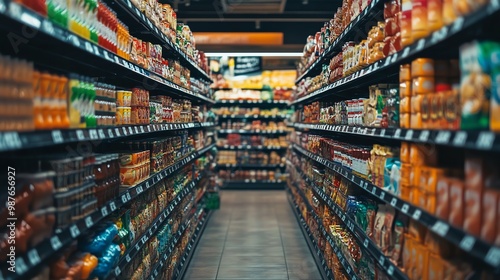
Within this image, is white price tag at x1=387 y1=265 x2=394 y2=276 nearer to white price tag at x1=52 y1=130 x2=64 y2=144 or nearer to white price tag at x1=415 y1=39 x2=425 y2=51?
white price tag at x1=415 y1=39 x2=425 y2=51

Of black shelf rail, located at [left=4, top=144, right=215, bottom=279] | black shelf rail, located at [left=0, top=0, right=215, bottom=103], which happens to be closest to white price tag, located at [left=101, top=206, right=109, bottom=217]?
black shelf rail, located at [left=4, top=144, right=215, bottom=279]

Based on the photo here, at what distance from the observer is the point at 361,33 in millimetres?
4344

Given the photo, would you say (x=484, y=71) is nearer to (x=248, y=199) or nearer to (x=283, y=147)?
(x=248, y=199)

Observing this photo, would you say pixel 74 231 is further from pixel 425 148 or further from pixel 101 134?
pixel 425 148

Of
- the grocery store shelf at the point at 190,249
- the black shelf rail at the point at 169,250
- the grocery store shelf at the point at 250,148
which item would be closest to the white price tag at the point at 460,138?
the black shelf rail at the point at 169,250

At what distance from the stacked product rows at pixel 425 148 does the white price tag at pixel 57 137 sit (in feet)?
4.81

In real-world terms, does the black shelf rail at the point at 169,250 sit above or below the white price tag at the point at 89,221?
below

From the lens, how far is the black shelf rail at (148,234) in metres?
2.95

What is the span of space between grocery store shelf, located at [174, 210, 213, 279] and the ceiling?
13.5 ft

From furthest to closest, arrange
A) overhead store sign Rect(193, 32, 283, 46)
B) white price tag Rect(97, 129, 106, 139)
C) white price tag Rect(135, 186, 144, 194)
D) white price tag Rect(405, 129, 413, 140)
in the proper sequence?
overhead store sign Rect(193, 32, 283, 46), white price tag Rect(135, 186, 144, 194), white price tag Rect(97, 129, 106, 139), white price tag Rect(405, 129, 413, 140)

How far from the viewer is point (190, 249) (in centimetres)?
598

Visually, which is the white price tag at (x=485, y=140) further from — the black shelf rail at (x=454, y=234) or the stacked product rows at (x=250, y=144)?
the stacked product rows at (x=250, y=144)

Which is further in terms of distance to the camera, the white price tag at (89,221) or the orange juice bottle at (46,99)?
the white price tag at (89,221)

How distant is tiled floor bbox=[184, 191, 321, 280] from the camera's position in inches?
212
